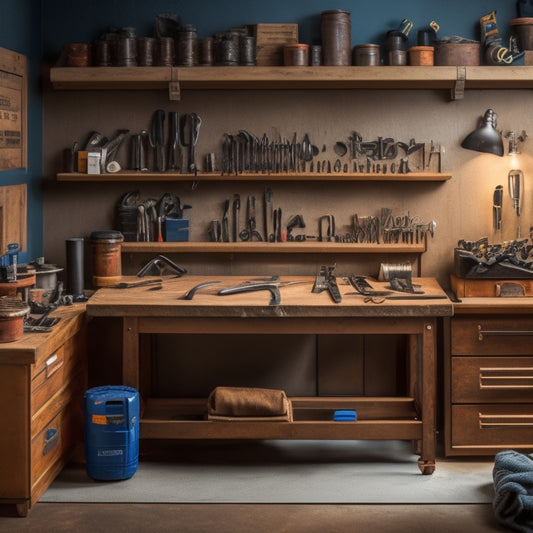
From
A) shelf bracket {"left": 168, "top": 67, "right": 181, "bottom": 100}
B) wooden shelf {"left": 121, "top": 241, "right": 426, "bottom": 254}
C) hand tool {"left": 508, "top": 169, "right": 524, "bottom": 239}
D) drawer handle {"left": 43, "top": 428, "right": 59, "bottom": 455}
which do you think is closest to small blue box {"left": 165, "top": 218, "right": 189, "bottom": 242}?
wooden shelf {"left": 121, "top": 241, "right": 426, "bottom": 254}

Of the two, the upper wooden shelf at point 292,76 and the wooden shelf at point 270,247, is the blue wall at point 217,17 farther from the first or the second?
the wooden shelf at point 270,247

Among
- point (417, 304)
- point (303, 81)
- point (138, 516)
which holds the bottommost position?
point (138, 516)

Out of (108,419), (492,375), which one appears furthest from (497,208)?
(108,419)

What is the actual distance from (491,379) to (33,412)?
7.51 feet

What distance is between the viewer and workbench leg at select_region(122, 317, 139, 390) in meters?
4.40

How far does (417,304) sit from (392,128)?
51.1 inches

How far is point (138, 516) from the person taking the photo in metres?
3.86

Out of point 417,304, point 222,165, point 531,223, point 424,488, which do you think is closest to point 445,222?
point 531,223

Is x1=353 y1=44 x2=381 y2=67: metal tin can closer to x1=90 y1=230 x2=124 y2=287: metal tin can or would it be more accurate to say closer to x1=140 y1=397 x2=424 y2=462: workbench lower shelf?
x1=90 y1=230 x2=124 y2=287: metal tin can

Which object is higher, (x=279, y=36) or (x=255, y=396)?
(x=279, y=36)

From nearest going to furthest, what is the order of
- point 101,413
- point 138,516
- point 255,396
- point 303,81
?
point 138,516
point 101,413
point 255,396
point 303,81

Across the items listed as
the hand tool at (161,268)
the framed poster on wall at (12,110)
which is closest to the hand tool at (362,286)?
the hand tool at (161,268)

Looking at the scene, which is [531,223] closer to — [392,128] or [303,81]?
[392,128]

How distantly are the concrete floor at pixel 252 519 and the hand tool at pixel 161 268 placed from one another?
1.52 m
